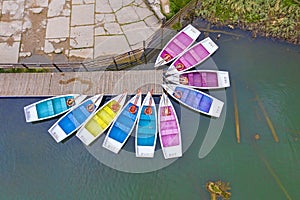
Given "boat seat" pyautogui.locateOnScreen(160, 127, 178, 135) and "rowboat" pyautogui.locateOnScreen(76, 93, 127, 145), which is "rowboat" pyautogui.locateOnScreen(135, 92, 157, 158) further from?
"rowboat" pyautogui.locateOnScreen(76, 93, 127, 145)

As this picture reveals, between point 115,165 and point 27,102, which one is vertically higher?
point 27,102

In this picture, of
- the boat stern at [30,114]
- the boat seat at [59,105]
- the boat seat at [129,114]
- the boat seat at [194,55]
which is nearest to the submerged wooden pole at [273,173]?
the boat seat at [194,55]

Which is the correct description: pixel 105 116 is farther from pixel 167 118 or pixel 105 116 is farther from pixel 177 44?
pixel 177 44

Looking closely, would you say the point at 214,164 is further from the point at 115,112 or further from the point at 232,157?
the point at 115,112

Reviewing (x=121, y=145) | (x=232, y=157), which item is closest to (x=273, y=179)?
(x=232, y=157)

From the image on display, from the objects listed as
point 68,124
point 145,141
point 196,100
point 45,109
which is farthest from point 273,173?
point 45,109

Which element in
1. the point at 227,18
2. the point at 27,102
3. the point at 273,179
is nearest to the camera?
the point at 273,179

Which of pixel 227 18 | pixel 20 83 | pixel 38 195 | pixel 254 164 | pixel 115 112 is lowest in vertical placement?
pixel 38 195
